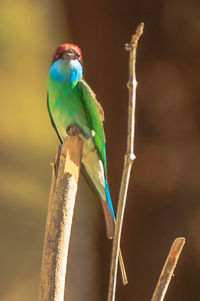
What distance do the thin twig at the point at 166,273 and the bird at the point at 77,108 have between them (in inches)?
28.8

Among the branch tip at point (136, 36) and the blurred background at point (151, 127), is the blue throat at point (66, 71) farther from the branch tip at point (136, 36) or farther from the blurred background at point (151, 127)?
the branch tip at point (136, 36)

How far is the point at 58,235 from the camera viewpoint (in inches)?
20.4

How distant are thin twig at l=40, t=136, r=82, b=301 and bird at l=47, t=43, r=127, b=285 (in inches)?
25.2

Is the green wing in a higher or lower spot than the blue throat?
lower

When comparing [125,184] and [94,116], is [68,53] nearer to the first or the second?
[94,116]

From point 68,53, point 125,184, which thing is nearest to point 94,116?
point 68,53

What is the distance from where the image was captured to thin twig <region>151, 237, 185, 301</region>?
44 cm

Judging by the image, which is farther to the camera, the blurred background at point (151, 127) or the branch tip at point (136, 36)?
the blurred background at point (151, 127)

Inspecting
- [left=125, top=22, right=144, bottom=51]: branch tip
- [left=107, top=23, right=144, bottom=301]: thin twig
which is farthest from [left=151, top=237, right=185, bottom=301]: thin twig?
[left=125, top=22, right=144, bottom=51]: branch tip

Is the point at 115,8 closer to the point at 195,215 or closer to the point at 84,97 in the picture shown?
the point at 84,97

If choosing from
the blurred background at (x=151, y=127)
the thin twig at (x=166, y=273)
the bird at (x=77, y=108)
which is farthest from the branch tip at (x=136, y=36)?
the blurred background at (x=151, y=127)

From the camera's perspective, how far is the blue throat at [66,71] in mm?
1305

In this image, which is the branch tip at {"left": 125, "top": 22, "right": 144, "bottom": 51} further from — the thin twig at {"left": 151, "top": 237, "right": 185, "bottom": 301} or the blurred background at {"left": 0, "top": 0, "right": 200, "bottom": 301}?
the blurred background at {"left": 0, "top": 0, "right": 200, "bottom": 301}

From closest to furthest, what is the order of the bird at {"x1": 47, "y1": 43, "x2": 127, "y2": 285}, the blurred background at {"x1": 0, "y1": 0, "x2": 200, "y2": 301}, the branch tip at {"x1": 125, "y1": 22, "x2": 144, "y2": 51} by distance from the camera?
the branch tip at {"x1": 125, "y1": 22, "x2": 144, "y2": 51} → the bird at {"x1": 47, "y1": 43, "x2": 127, "y2": 285} → the blurred background at {"x1": 0, "y1": 0, "x2": 200, "y2": 301}
